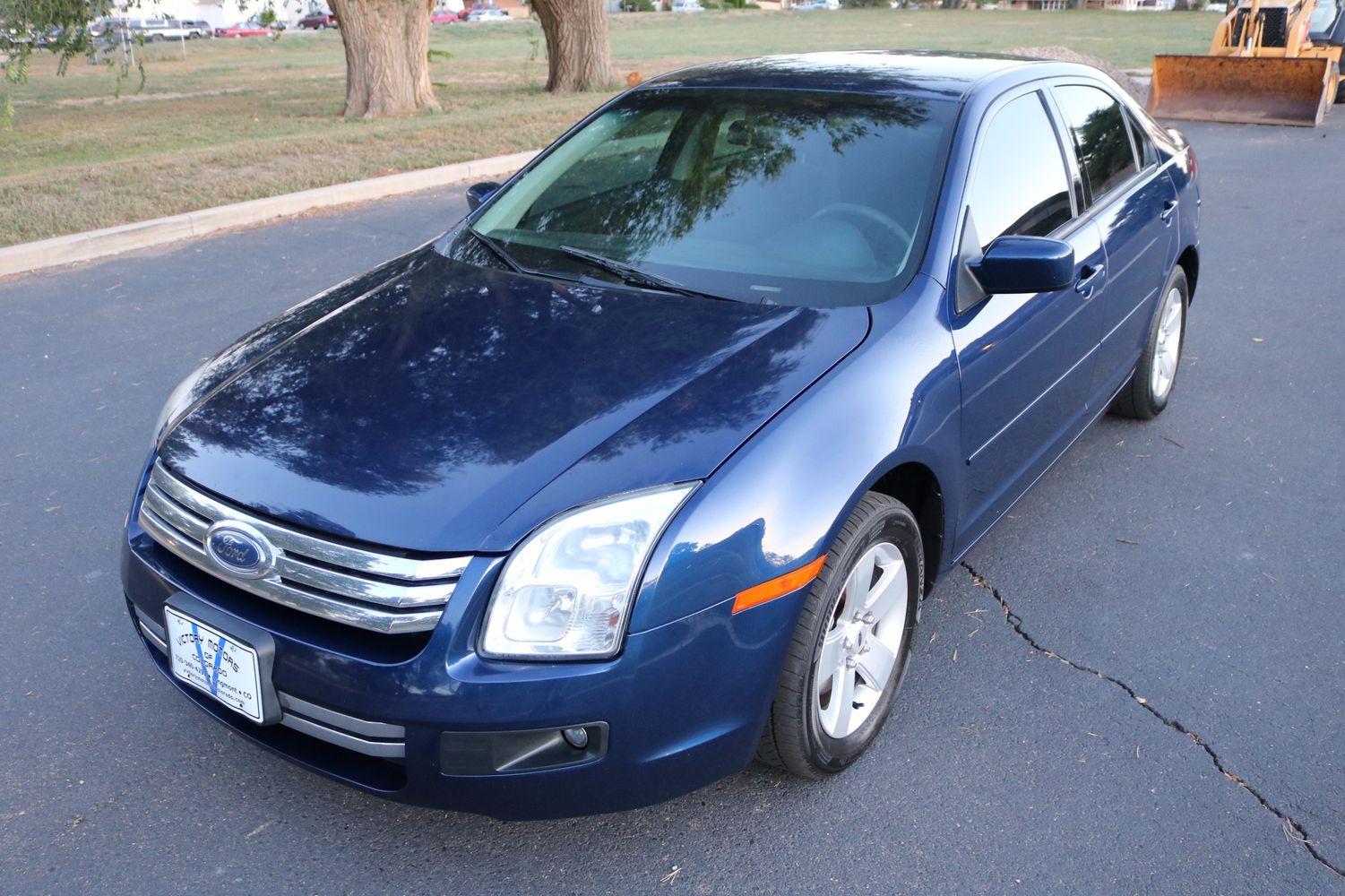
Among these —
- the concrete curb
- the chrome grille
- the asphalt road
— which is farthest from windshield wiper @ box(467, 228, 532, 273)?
the concrete curb

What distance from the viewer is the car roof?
353 centimetres

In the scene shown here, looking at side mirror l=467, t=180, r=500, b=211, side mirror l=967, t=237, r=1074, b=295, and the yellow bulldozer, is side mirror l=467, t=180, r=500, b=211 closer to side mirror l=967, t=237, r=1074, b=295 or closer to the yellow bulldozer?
side mirror l=967, t=237, r=1074, b=295

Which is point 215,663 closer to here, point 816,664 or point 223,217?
point 816,664

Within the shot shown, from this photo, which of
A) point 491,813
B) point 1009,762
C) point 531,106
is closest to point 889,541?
point 1009,762

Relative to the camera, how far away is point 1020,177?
11.5 feet

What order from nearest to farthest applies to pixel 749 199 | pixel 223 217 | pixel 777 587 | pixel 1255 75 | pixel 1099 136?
pixel 777 587
pixel 749 199
pixel 1099 136
pixel 223 217
pixel 1255 75

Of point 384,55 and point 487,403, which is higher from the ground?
point 384,55

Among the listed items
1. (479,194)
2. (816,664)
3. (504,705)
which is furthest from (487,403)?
(479,194)

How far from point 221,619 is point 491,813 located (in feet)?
2.31

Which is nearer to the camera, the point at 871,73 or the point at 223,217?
the point at 871,73

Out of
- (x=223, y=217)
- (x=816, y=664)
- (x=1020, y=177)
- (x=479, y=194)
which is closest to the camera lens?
(x=816, y=664)

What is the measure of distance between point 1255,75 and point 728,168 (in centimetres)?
1363

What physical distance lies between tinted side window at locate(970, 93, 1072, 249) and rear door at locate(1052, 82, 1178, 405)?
0.76 feet

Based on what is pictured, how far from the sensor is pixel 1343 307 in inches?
258
